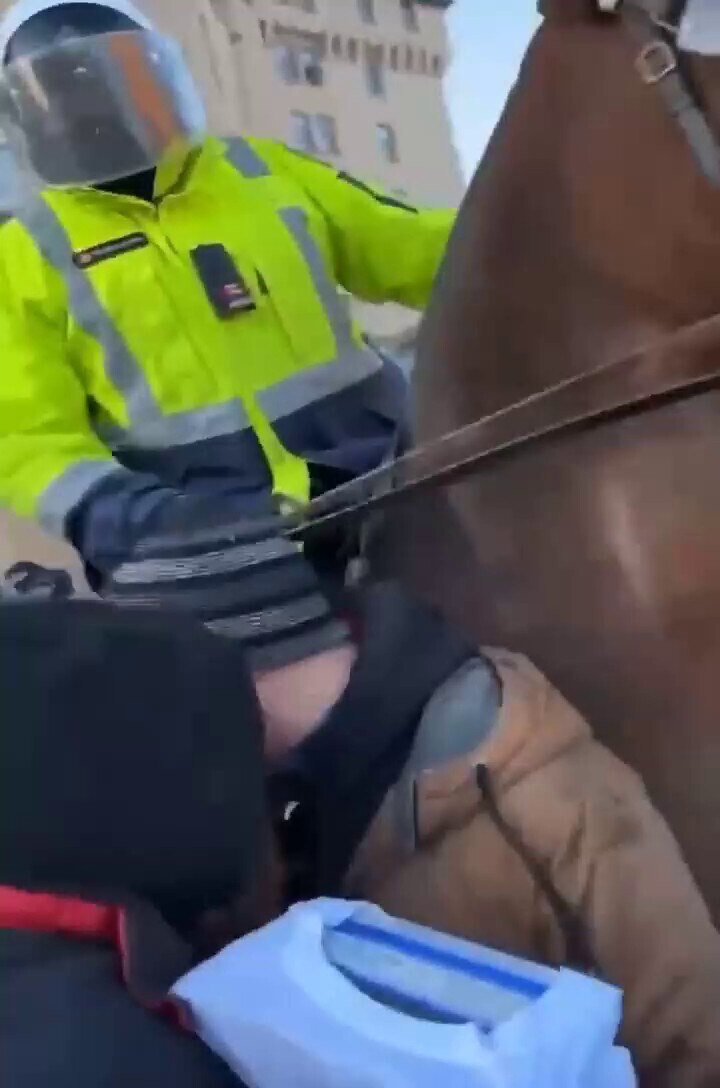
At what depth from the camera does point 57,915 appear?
478 millimetres

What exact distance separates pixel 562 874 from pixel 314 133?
67 cm

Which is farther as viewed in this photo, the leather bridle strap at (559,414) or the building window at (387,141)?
the building window at (387,141)

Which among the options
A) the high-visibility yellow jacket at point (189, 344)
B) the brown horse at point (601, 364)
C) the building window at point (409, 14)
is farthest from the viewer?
the building window at point (409, 14)

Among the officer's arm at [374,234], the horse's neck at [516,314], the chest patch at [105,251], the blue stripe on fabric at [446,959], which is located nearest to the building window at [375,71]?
the officer's arm at [374,234]

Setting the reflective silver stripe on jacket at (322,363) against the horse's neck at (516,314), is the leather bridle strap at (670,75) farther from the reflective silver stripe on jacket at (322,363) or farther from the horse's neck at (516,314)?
the reflective silver stripe on jacket at (322,363)

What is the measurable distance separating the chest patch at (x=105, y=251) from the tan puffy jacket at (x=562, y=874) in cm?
38

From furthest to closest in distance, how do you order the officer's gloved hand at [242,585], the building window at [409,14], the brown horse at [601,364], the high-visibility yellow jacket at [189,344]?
the building window at [409,14], the high-visibility yellow jacket at [189,344], the officer's gloved hand at [242,585], the brown horse at [601,364]

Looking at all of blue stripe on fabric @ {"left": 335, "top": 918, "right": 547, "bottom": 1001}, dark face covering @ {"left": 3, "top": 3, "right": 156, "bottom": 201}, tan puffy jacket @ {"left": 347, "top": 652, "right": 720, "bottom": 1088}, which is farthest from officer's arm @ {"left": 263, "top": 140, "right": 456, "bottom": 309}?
blue stripe on fabric @ {"left": 335, "top": 918, "right": 547, "bottom": 1001}

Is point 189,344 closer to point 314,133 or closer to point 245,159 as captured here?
point 245,159

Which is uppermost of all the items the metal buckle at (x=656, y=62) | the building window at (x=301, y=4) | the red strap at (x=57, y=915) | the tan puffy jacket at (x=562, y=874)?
the metal buckle at (x=656, y=62)

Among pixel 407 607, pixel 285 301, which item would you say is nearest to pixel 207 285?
pixel 285 301

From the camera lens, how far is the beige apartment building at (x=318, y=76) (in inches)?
40.0

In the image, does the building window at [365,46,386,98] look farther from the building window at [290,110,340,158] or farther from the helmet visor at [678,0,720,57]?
the helmet visor at [678,0,720,57]

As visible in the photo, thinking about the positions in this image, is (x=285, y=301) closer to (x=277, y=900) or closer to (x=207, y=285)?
(x=207, y=285)
